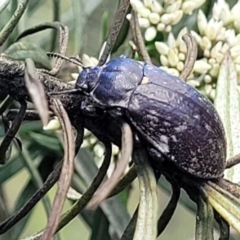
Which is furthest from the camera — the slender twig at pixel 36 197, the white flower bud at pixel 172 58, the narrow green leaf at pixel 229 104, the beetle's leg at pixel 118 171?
the white flower bud at pixel 172 58

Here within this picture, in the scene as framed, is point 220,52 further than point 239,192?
Yes

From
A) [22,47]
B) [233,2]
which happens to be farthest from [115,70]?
[233,2]

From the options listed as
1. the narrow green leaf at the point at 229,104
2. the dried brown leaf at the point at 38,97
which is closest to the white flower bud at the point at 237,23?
the narrow green leaf at the point at 229,104

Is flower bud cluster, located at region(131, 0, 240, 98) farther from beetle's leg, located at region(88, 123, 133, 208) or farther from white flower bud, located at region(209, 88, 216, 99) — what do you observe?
beetle's leg, located at region(88, 123, 133, 208)

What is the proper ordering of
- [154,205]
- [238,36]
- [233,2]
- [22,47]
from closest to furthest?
[154,205] → [22,47] → [238,36] → [233,2]

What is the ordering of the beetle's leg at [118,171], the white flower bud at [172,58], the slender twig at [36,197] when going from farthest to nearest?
the white flower bud at [172,58] → the slender twig at [36,197] → the beetle's leg at [118,171]

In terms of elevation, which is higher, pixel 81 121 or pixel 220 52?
pixel 81 121

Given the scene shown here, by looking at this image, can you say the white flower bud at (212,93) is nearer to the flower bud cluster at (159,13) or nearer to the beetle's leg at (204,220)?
the flower bud cluster at (159,13)

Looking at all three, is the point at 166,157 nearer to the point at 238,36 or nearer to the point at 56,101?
the point at 56,101
